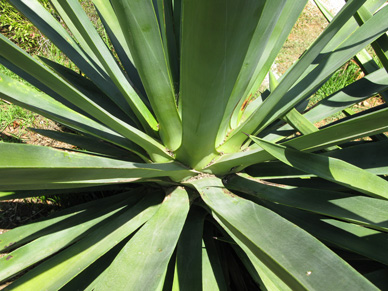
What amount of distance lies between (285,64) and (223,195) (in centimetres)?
210

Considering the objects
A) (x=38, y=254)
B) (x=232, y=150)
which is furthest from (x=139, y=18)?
(x=38, y=254)

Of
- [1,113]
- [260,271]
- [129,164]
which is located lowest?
[260,271]

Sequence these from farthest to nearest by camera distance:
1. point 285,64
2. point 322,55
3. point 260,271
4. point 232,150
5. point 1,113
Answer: point 285,64
point 1,113
point 322,55
point 232,150
point 260,271

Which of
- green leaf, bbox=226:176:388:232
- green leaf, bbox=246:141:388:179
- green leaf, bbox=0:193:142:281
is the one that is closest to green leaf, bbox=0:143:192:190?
green leaf, bbox=0:193:142:281

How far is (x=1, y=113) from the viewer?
219 cm

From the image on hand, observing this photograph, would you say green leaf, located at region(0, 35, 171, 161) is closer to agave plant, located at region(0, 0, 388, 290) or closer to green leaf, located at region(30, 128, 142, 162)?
agave plant, located at region(0, 0, 388, 290)

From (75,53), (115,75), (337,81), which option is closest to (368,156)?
(115,75)

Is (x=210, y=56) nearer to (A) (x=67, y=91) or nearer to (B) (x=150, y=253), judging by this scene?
(A) (x=67, y=91)

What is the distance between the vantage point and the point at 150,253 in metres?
0.98

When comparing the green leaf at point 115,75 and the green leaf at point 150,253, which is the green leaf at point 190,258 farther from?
the green leaf at point 115,75

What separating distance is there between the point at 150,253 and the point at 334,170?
0.55 m

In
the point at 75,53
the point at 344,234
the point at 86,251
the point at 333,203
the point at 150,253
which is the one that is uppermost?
the point at 75,53

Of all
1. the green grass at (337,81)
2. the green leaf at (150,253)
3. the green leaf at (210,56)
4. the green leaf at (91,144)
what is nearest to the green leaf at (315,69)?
the green leaf at (210,56)

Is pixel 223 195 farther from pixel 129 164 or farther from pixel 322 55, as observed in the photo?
pixel 322 55
